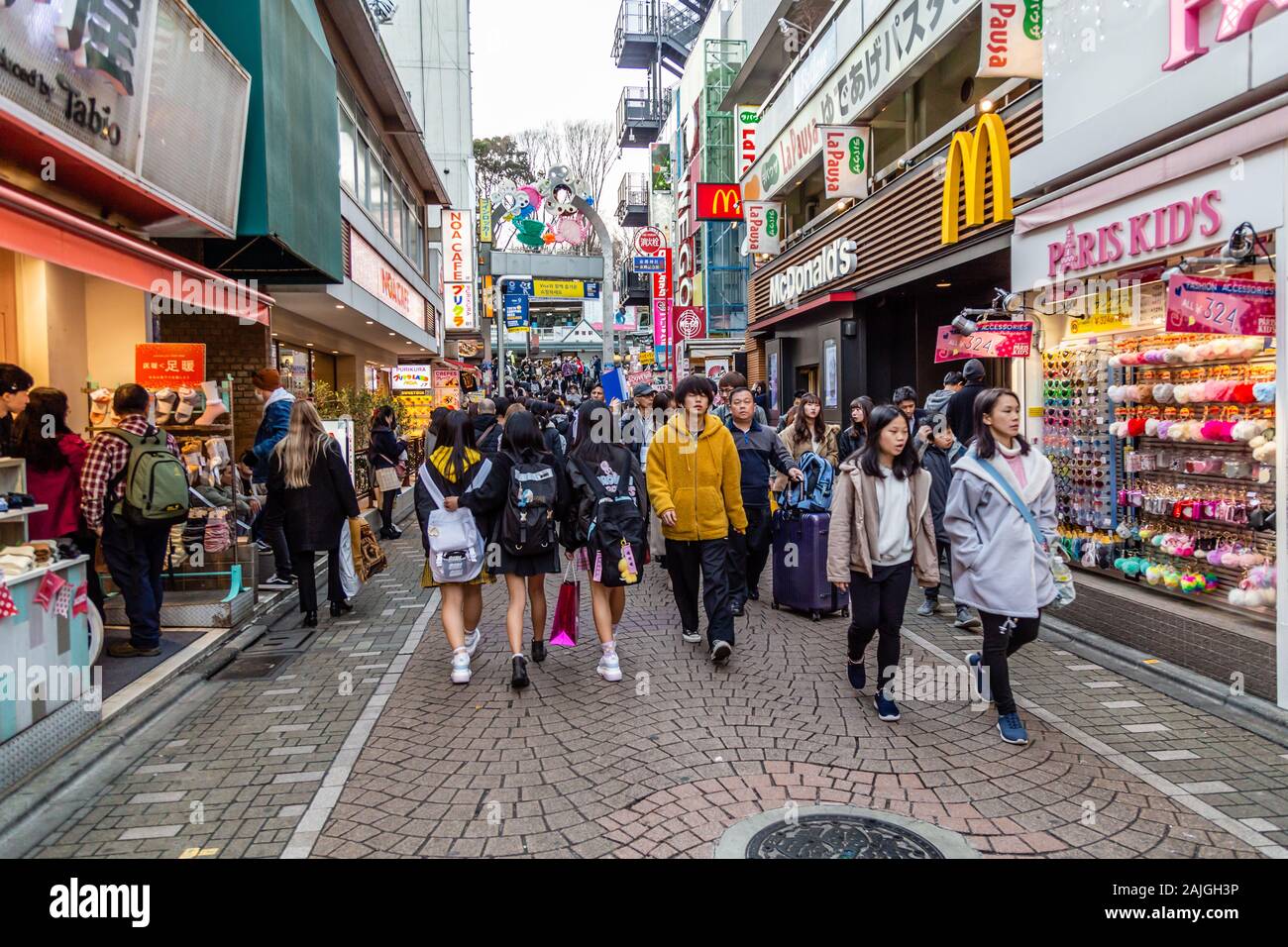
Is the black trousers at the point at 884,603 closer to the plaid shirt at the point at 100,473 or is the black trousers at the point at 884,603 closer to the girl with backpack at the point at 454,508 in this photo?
the girl with backpack at the point at 454,508

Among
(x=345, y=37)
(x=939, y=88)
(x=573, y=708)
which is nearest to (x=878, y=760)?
(x=573, y=708)

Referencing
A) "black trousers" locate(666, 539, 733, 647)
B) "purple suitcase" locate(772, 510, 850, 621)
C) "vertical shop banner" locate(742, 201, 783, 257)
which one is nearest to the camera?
"black trousers" locate(666, 539, 733, 647)

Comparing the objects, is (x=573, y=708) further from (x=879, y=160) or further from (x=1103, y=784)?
(x=879, y=160)

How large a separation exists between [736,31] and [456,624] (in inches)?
1126

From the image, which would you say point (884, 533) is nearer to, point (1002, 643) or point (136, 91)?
point (1002, 643)

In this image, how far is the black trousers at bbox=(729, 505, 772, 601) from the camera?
7.12m

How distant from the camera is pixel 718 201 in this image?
23562mm

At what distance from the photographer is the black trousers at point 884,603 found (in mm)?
5219

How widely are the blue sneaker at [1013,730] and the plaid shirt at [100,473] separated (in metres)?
6.04

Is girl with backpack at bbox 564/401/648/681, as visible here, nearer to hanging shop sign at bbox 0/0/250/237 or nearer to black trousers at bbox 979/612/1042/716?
black trousers at bbox 979/612/1042/716

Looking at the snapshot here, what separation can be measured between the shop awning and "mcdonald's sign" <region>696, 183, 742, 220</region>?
1698 centimetres

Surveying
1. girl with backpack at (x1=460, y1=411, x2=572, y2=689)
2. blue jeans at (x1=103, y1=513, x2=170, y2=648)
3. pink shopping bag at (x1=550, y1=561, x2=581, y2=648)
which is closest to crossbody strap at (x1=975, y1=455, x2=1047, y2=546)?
girl with backpack at (x1=460, y1=411, x2=572, y2=689)

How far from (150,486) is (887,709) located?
5260 millimetres

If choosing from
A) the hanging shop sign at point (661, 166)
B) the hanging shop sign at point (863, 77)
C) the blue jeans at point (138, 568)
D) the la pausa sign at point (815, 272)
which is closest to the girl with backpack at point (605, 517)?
the blue jeans at point (138, 568)
